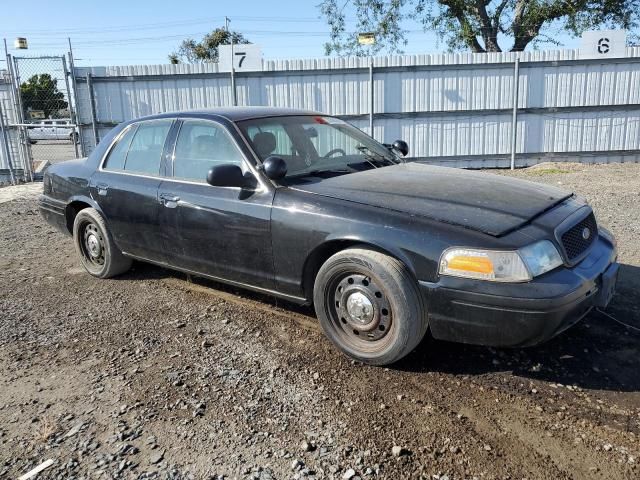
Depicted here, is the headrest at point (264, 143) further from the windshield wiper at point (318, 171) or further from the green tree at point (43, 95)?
the green tree at point (43, 95)

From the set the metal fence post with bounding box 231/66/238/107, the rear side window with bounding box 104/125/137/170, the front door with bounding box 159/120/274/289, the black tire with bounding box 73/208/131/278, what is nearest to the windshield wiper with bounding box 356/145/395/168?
the front door with bounding box 159/120/274/289

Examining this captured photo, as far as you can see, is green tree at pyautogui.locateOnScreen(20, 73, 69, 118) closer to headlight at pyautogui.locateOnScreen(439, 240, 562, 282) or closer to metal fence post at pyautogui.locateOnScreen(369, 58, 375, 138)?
metal fence post at pyautogui.locateOnScreen(369, 58, 375, 138)

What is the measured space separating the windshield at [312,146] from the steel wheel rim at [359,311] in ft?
2.93

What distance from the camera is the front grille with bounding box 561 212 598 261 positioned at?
3.28 m

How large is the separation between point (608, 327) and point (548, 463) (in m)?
1.78

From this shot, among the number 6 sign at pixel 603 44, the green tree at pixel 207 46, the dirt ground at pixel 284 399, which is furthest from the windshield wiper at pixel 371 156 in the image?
the green tree at pixel 207 46

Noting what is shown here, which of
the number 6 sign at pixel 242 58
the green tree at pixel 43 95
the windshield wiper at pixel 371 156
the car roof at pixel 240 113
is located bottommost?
the windshield wiper at pixel 371 156

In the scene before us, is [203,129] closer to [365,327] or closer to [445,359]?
[365,327]

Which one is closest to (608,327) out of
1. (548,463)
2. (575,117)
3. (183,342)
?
(548,463)

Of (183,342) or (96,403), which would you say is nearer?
(96,403)

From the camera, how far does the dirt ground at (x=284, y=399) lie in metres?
2.59

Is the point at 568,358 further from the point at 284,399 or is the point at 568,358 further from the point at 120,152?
the point at 120,152

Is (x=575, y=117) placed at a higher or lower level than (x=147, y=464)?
higher

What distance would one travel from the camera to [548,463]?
2535mm
